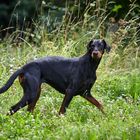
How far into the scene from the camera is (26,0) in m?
19.1

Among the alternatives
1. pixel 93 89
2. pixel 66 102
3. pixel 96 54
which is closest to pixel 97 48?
pixel 96 54

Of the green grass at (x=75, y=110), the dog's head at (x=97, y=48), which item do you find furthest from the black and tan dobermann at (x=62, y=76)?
the green grass at (x=75, y=110)

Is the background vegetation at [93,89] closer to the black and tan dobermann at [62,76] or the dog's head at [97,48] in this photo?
the black and tan dobermann at [62,76]

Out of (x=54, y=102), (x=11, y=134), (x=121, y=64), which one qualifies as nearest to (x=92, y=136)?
(x=11, y=134)

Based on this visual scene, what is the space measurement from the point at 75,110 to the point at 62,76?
1.79 ft

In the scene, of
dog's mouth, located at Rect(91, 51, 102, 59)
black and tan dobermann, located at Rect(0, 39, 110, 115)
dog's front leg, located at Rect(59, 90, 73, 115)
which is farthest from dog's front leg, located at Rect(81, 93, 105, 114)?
dog's mouth, located at Rect(91, 51, 102, 59)

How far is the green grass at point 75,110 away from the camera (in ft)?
25.1

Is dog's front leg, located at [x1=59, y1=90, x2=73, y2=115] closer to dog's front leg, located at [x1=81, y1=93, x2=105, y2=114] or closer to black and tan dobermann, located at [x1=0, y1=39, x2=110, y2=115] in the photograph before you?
black and tan dobermann, located at [x1=0, y1=39, x2=110, y2=115]

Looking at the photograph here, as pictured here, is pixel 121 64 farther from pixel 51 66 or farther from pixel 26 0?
pixel 26 0

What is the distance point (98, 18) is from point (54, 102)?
377 centimetres

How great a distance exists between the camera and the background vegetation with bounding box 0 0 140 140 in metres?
7.77

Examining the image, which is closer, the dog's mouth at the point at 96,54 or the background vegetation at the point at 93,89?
the background vegetation at the point at 93,89

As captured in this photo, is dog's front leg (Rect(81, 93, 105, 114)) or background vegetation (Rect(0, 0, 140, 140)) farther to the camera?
dog's front leg (Rect(81, 93, 105, 114))

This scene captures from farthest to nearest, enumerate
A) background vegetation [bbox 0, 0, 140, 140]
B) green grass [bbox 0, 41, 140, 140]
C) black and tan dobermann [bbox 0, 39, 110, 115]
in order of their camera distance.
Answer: black and tan dobermann [bbox 0, 39, 110, 115], background vegetation [bbox 0, 0, 140, 140], green grass [bbox 0, 41, 140, 140]
